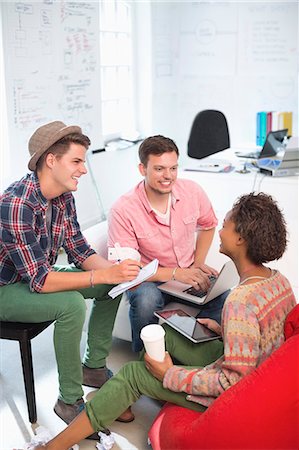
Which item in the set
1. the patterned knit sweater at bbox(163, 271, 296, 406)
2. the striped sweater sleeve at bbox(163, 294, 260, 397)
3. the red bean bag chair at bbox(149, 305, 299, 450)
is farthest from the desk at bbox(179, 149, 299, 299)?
the red bean bag chair at bbox(149, 305, 299, 450)

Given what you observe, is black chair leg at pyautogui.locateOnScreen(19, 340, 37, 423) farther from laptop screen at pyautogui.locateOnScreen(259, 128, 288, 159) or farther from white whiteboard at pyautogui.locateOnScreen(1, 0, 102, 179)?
laptop screen at pyautogui.locateOnScreen(259, 128, 288, 159)

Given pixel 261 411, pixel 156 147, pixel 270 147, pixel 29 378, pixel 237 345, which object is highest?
pixel 156 147

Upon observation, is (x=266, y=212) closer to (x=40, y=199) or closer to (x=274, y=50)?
(x=40, y=199)

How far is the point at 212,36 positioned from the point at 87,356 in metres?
4.05

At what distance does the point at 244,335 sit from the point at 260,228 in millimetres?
335

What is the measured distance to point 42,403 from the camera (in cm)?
246

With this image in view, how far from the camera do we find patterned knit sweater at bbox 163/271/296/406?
1.74 m

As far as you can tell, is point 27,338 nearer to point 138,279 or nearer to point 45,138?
point 138,279

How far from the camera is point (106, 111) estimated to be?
538cm

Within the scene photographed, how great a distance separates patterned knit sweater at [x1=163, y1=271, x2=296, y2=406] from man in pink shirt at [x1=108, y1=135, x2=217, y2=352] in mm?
603

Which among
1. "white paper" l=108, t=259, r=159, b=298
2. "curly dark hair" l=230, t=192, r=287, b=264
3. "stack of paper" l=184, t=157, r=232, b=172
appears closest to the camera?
"curly dark hair" l=230, t=192, r=287, b=264

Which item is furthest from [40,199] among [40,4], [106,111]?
[106,111]

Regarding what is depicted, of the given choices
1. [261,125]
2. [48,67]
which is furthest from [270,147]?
[48,67]

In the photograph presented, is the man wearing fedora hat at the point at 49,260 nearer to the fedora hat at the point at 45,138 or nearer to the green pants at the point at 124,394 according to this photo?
the fedora hat at the point at 45,138
